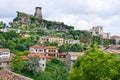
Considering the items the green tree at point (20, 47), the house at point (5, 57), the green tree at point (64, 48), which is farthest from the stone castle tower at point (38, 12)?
the house at point (5, 57)

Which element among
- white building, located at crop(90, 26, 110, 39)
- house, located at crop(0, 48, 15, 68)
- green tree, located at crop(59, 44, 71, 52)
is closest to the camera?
house, located at crop(0, 48, 15, 68)

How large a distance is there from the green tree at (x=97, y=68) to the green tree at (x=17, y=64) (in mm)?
38166

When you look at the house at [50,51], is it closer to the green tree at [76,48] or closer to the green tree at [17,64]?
the green tree at [76,48]

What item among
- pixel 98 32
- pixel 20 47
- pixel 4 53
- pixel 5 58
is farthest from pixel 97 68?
pixel 98 32

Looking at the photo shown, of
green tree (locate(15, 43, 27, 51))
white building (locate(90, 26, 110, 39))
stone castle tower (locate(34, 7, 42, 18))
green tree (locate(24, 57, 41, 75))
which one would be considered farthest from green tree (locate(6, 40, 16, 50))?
white building (locate(90, 26, 110, 39))

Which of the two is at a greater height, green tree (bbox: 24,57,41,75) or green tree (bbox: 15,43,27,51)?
green tree (bbox: 15,43,27,51)

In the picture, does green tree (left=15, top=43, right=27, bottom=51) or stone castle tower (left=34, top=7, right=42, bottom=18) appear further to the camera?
stone castle tower (left=34, top=7, right=42, bottom=18)

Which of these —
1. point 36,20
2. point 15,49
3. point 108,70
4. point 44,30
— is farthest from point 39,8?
point 108,70

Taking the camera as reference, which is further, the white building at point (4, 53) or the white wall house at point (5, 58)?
the white building at point (4, 53)

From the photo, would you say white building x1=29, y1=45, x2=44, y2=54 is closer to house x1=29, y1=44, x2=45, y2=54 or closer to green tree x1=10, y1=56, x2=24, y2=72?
house x1=29, y1=44, x2=45, y2=54

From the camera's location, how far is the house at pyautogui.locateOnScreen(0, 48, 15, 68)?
221 feet

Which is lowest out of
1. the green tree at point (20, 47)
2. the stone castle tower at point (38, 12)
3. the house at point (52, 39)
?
the green tree at point (20, 47)

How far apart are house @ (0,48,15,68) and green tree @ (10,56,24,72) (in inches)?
86.5

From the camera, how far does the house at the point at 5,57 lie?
6744 centimetres
